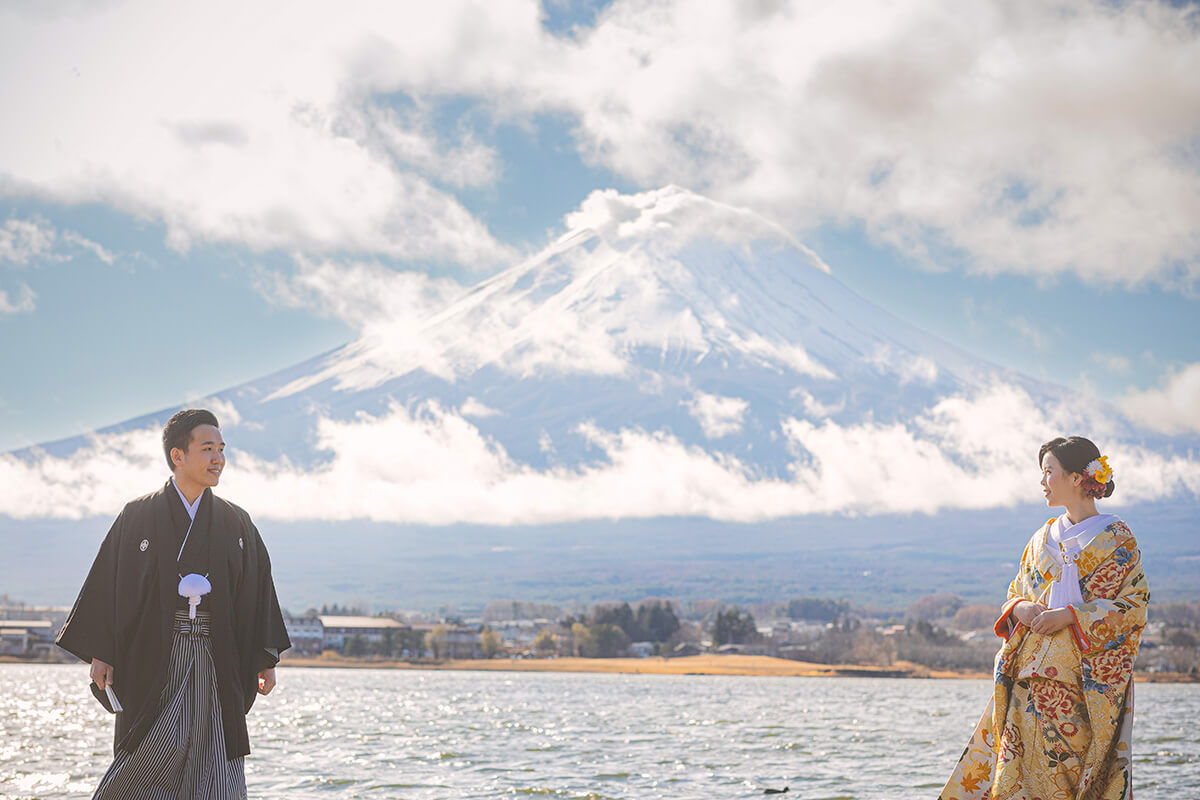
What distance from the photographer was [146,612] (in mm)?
5930

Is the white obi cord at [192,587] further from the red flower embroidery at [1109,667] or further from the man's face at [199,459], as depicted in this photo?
the red flower embroidery at [1109,667]

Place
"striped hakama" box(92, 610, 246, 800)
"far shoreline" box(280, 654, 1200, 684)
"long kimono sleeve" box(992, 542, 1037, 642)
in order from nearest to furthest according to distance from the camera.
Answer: "striped hakama" box(92, 610, 246, 800), "long kimono sleeve" box(992, 542, 1037, 642), "far shoreline" box(280, 654, 1200, 684)

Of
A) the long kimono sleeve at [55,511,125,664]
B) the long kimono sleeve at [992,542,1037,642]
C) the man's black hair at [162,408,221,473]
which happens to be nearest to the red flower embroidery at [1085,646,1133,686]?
Answer: the long kimono sleeve at [992,542,1037,642]

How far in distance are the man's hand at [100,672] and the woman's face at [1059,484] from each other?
166 inches

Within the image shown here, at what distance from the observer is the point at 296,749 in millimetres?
13805

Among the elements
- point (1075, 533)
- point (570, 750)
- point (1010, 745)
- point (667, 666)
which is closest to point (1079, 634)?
point (1075, 533)

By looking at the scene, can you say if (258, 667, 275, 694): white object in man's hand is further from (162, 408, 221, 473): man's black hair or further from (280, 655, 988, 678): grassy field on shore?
(280, 655, 988, 678): grassy field on shore

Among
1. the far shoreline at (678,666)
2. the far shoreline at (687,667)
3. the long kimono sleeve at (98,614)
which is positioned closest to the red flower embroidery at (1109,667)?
the long kimono sleeve at (98,614)

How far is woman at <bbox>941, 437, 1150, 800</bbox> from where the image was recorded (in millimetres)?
6055

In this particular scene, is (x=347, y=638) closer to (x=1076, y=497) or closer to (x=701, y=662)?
(x=701, y=662)

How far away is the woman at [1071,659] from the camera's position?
6.05 meters

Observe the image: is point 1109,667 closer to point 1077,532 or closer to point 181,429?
point 1077,532

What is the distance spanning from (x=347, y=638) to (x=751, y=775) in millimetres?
66938

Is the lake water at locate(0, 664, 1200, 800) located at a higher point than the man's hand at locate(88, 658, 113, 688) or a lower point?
lower
